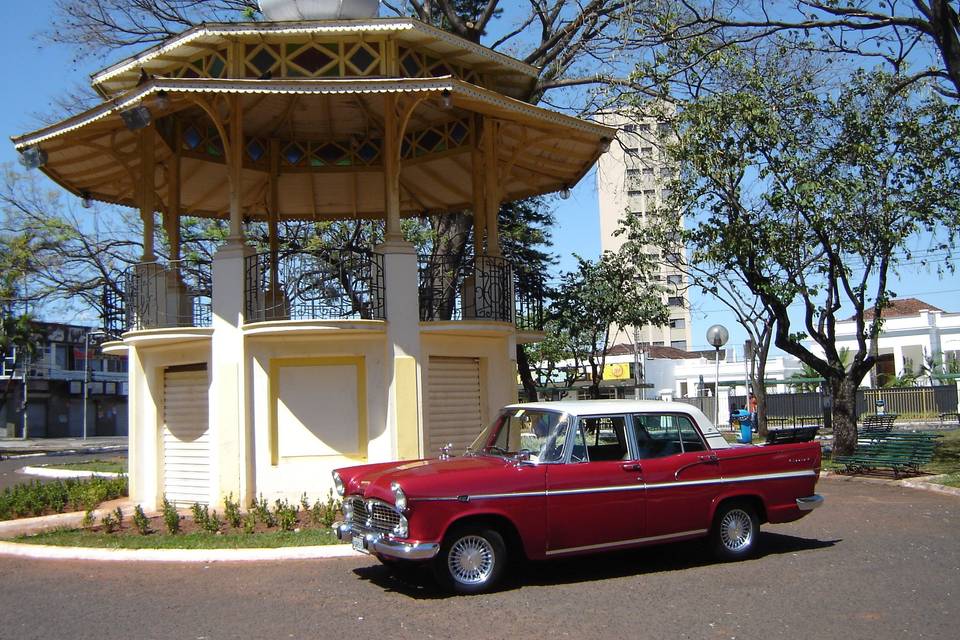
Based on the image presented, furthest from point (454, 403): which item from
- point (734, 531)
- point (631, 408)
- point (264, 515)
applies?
point (734, 531)

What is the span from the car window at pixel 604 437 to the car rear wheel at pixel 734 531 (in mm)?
1395

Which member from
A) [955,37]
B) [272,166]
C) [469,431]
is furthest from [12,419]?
[955,37]

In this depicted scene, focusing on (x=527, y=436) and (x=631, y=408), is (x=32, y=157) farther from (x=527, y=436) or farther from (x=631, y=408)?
(x=631, y=408)

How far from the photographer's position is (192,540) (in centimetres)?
1118

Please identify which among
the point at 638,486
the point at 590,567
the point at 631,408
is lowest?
the point at 590,567

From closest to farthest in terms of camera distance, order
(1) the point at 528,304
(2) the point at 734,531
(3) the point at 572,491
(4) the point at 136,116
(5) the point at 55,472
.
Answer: (3) the point at 572,491 < (2) the point at 734,531 < (4) the point at 136,116 < (1) the point at 528,304 < (5) the point at 55,472

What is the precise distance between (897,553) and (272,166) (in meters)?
12.8

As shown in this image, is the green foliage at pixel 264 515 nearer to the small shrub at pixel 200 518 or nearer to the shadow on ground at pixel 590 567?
the small shrub at pixel 200 518

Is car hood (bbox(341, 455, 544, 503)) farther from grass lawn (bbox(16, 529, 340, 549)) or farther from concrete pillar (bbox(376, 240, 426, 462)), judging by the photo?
concrete pillar (bbox(376, 240, 426, 462))

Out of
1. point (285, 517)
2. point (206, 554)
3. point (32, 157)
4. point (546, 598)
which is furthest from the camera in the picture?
point (32, 157)

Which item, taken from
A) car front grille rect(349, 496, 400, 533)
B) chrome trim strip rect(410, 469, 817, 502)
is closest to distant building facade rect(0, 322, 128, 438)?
car front grille rect(349, 496, 400, 533)

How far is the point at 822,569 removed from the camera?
30.7ft

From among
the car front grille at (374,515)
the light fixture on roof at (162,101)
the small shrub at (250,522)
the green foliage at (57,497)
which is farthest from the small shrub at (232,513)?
the light fixture on roof at (162,101)

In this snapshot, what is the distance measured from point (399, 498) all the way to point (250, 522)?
4537mm
